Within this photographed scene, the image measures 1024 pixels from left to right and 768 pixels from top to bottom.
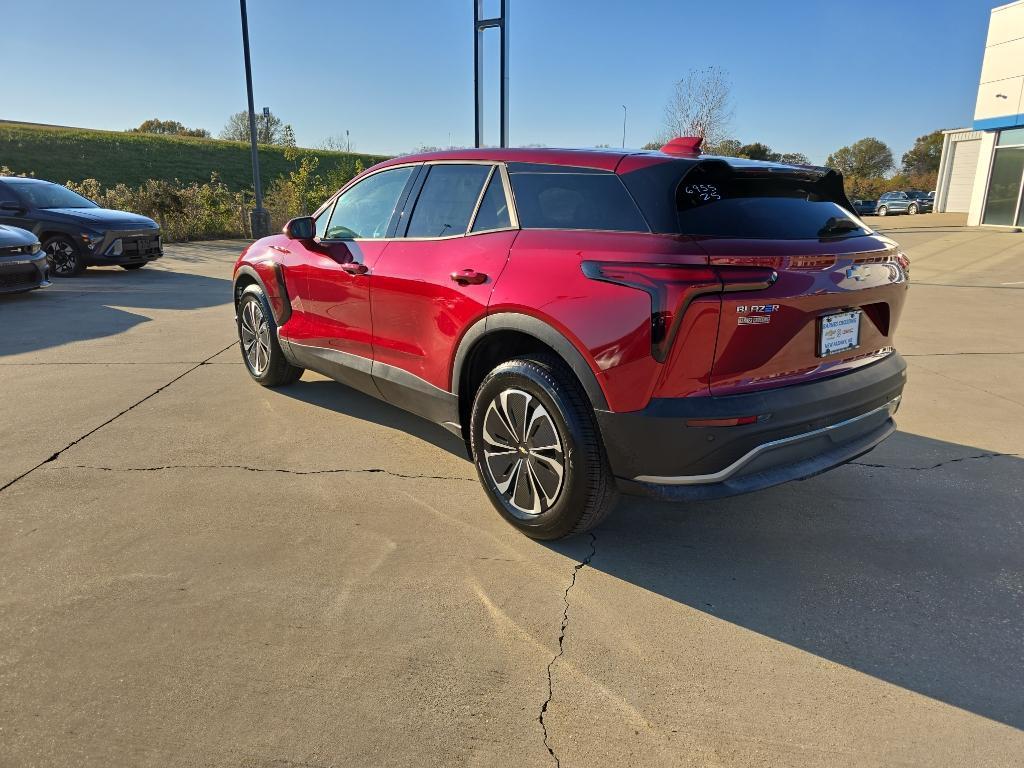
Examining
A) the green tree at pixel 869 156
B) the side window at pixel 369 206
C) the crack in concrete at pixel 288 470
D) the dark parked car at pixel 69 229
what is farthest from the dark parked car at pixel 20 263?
the green tree at pixel 869 156

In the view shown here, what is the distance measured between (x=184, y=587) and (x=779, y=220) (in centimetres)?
283

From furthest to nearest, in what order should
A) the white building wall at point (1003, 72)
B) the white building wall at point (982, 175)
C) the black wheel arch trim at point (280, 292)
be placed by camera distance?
the white building wall at point (982, 175), the white building wall at point (1003, 72), the black wheel arch trim at point (280, 292)

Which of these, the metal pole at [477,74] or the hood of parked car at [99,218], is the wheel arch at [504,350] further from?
the metal pole at [477,74]

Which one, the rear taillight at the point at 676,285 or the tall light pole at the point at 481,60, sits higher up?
the tall light pole at the point at 481,60

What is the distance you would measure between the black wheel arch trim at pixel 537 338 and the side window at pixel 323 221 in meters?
1.84

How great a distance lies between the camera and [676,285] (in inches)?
98.6

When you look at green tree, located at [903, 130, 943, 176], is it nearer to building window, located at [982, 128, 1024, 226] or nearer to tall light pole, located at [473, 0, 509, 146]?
building window, located at [982, 128, 1024, 226]

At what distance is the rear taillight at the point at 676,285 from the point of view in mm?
2494

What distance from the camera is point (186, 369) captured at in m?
6.16

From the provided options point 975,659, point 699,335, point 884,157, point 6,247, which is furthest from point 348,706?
point 884,157

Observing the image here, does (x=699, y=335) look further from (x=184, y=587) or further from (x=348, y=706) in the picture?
(x=184, y=587)

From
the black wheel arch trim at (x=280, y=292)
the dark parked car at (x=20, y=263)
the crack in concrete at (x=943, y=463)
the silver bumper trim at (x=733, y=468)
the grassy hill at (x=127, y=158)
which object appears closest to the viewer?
the silver bumper trim at (x=733, y=468)

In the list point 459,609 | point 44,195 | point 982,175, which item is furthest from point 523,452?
point 982,175

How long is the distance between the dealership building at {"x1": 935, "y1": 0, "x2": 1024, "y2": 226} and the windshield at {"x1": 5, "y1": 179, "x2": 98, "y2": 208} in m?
25.4
